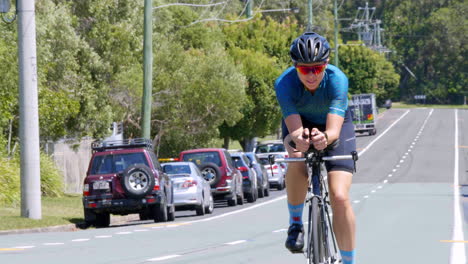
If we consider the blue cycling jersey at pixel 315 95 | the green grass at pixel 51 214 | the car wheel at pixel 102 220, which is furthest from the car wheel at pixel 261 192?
the blue cycling jersey at pixel 315 95

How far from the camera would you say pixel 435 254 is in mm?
13750

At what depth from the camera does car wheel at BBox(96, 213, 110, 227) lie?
23644mm

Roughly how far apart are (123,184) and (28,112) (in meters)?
2.58

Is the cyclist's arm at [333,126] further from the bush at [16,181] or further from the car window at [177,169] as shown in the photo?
the bush at [16,181]

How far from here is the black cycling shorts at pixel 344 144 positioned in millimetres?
8148

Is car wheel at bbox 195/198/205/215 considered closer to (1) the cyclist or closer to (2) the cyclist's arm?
(1) the cyclist

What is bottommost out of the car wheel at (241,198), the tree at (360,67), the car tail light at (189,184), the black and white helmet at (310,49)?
the car wheel at (241,198)

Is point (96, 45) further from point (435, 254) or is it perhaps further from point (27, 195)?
point (435, 254)

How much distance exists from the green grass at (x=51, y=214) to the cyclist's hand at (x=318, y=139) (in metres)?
13.2

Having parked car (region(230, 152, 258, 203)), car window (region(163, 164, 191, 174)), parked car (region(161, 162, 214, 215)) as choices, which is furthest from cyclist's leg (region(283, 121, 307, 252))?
parked car (region(230, 152, 258, 203))

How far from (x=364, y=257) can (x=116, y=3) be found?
2638 cm

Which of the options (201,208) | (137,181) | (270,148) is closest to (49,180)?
(201,208)

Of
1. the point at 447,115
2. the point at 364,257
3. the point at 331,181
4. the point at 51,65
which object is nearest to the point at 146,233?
the point at 364,257

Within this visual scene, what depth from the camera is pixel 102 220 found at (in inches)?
938
